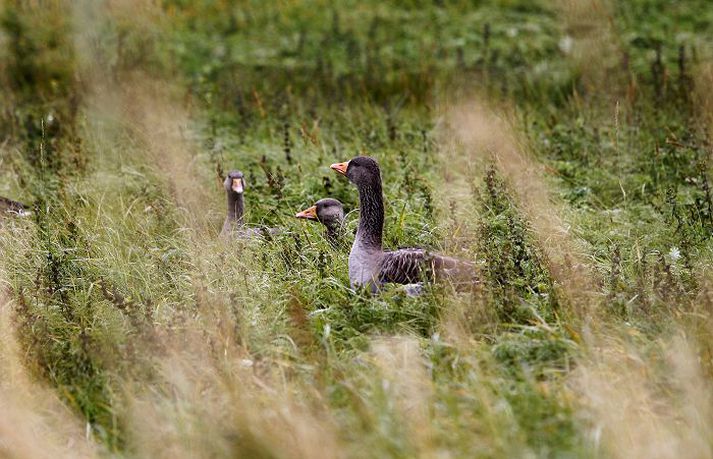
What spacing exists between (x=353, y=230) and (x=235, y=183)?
2.94 feet

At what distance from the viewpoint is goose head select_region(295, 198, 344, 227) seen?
22.4 ft

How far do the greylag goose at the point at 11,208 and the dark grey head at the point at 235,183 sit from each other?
128 centimetres

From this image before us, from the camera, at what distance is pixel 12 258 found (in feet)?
21.2

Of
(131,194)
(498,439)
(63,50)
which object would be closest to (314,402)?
(498,439)

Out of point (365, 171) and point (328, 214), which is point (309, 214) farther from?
point (365, 171)

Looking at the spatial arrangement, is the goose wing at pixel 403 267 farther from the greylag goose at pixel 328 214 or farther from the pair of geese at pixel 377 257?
the greylag goose at pixel 328 214

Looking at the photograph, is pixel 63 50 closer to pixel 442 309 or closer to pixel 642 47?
pixel 642 47

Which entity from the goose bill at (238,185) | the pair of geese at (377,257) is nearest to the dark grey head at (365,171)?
the pair of geese at (377,257)

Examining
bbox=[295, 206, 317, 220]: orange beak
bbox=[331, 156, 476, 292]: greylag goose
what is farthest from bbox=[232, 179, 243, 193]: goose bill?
bbox=[331, 156, 476, 292]: greylag goose

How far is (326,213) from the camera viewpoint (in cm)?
686

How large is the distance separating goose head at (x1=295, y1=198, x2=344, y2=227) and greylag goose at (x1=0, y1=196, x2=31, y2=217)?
1.81 meters

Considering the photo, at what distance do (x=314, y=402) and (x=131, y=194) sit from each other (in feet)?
12.8

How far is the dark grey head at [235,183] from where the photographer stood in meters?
7.13

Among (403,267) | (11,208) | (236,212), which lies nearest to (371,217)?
(403,267)
